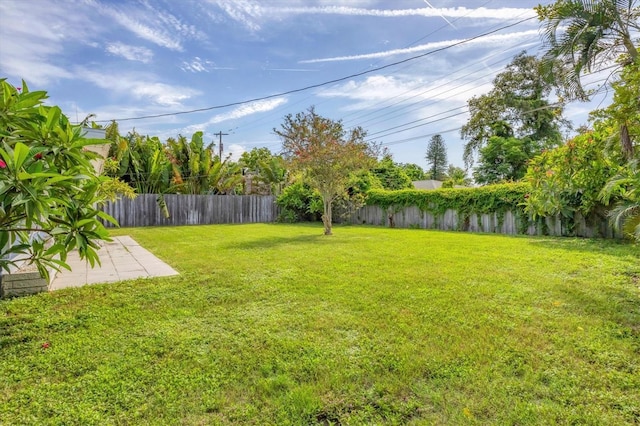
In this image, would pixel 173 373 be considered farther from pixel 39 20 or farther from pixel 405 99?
pixel 405 99

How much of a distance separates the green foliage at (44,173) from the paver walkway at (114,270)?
2.71 m

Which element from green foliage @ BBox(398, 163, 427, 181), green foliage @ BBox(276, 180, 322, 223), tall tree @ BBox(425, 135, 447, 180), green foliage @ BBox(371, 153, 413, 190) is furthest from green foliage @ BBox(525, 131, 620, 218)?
tall tree @ BBox(425, 135, 447, 180)

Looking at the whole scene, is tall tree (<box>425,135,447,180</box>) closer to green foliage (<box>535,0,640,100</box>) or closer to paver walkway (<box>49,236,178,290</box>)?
green foliage (<box>535,0,640,100</box>)

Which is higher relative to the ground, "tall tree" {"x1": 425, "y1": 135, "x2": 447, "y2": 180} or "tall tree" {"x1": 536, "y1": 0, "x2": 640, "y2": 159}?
"tall tree" {"x1": 425, "y1": 135, "x2": 447, "y2": 180}

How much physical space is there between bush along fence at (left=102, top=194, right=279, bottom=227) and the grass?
1313cm

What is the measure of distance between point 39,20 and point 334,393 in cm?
866

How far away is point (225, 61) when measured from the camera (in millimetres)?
13484

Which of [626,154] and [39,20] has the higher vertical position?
[39,20]

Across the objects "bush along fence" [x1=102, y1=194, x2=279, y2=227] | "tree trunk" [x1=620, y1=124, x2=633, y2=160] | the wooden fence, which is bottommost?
the wooden fence

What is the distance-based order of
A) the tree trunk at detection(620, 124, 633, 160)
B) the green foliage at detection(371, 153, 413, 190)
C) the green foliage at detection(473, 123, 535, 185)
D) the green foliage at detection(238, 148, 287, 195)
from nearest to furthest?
the tree trunk at detection(620, 124, 633, 160), the green foliage at detection(238, 148, 287, 195), the green foliage at detection(371, 153, 413, 190), the green foliage at detection(473, 123, 535, 185)

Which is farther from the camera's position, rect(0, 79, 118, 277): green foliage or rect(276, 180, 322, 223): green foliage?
rect(276, 180, 322, 223): green foliage

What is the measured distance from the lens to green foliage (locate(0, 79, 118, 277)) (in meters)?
1.89

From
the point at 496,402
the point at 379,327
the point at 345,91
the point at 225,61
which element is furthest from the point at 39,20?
the point at 345,91

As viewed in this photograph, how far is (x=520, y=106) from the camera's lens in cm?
2492
